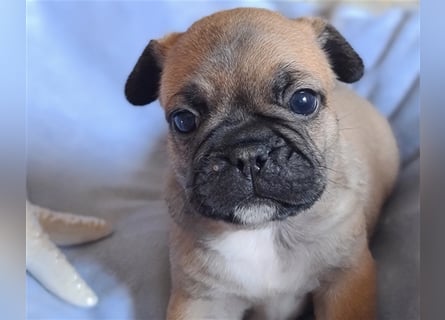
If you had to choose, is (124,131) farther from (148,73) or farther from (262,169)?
(262,169)

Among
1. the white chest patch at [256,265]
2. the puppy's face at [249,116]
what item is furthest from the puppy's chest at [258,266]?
the puppy's face at [249,116]

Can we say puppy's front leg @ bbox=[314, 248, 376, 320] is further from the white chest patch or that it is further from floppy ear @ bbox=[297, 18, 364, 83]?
floppy ear @ bbox=[297, 18, 364, 83]

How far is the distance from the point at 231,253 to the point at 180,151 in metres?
0.19

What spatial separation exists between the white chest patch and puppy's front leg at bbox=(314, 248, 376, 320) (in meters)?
0.05

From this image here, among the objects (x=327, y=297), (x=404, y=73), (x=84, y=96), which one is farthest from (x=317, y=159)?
(x=84, y=96)

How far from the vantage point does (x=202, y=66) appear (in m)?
1.11

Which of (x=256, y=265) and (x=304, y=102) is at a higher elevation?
(x=304, y=102)

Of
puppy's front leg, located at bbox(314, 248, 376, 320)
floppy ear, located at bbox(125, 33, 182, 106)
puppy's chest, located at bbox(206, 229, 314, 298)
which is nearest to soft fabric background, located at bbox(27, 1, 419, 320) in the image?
puppy's front leg, located at bbox(314, 248, 376, 320)

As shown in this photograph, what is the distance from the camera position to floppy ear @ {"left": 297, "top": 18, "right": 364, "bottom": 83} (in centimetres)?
127

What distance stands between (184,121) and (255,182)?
19 centimetres

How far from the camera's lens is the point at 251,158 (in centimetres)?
101

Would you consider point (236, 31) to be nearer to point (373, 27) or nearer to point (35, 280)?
point (35, 280)

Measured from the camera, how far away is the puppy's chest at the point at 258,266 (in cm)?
122

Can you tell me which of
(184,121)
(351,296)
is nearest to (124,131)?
(184,121)
